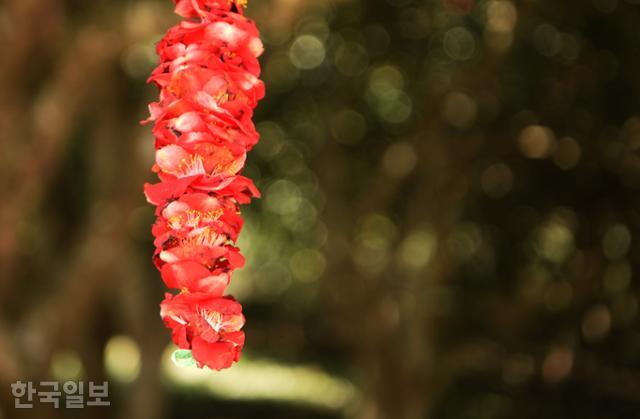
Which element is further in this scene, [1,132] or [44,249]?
[44,249]

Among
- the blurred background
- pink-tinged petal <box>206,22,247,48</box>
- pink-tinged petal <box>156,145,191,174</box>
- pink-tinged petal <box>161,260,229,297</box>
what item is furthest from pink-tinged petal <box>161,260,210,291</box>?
the blurred background

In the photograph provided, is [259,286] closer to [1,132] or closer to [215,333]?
[1,132]

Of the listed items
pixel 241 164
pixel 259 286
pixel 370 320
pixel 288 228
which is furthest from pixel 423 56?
pixel 259 286

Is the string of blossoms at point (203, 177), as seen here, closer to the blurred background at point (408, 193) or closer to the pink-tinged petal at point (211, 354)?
the pink-tinged petal at point (211, 354)

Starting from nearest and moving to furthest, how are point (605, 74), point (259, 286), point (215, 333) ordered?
1. point (215, 333)
2. point (605, 74)
3. point (259, 286)

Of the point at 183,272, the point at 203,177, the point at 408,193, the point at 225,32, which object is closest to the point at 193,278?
the point at 183,272

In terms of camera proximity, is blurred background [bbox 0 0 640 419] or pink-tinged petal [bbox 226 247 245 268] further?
blurred background [bbox 0 0 640 419]

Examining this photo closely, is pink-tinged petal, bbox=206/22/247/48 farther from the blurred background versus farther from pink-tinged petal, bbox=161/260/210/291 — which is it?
the blurred background
